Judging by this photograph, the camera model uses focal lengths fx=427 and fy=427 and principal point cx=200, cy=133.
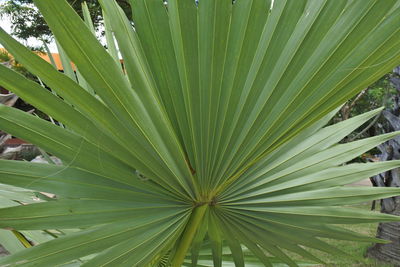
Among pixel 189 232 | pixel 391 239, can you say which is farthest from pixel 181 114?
pixel 391 239

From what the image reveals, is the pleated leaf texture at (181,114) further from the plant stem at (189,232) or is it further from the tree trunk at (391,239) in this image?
the tree trunk at (391,239)

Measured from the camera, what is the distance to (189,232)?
1064 mm

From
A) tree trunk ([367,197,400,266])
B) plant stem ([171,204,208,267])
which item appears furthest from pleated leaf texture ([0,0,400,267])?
tree trunk ([367,197,400,266])

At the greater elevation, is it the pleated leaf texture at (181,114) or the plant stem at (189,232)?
the pleated leaf texture at (181,114)

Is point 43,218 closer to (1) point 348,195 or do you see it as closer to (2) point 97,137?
(2) point 97,137

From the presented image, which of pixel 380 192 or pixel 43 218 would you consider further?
pixel 380 192

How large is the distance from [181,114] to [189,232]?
0.97 feet

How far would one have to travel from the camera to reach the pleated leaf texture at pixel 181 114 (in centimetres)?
82

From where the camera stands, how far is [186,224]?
1.09 meters

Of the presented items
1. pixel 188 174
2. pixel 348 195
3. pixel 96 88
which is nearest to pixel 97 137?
pixel 96 88

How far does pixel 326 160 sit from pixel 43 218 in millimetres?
816

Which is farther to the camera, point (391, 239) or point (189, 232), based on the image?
point (391, 239)

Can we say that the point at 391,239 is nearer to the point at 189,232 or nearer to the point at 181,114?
the point at 189,232

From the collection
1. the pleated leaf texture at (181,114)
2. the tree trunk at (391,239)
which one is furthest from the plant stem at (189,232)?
the tree trunk at (391,239)
